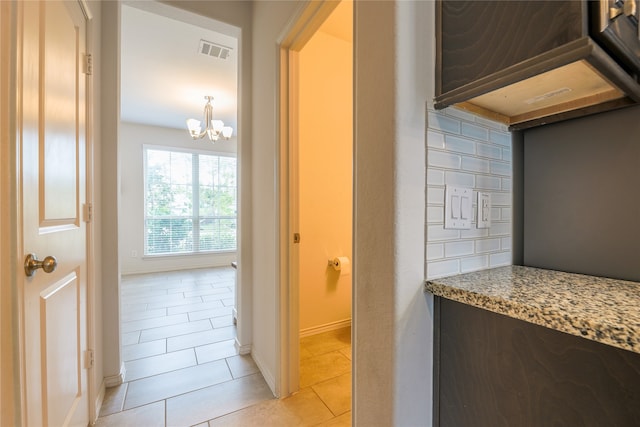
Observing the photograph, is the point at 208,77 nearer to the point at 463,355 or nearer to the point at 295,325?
the point at 295,325

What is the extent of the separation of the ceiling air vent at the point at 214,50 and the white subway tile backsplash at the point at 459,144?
2.64m

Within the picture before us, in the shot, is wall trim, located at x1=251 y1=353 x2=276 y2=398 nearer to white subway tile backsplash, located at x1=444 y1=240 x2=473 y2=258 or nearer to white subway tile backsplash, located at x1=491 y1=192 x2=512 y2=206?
white subway tile backsplash, located at x1=444 y1=240 x2=473 y2=258

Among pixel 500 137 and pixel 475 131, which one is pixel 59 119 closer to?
pixel 475 131

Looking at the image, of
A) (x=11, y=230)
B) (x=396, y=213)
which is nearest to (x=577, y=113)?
(x=396, y=213)

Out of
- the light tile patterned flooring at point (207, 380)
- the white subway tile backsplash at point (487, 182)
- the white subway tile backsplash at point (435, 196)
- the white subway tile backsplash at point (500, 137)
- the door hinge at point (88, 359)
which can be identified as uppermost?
the white subway tile backsplash at point (500, 137)

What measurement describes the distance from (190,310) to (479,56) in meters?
3.35

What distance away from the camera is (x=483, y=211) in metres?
0.88

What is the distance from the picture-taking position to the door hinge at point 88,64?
4.50 ft

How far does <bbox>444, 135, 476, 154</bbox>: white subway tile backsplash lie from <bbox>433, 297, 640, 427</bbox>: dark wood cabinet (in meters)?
0.45

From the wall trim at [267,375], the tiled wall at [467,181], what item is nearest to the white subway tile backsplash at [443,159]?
the tiled wall at [467,181]

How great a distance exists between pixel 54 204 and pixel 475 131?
1543 millimetres

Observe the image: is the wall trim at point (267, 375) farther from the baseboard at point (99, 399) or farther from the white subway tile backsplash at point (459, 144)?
the white subway tile backsplash at point (459, 144)

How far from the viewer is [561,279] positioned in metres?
0.77

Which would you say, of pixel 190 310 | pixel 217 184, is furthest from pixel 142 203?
pixel 190 310
